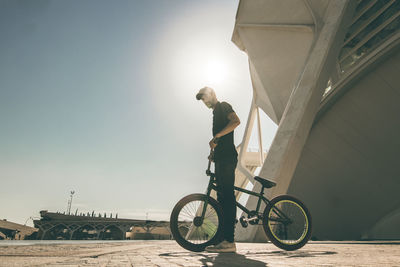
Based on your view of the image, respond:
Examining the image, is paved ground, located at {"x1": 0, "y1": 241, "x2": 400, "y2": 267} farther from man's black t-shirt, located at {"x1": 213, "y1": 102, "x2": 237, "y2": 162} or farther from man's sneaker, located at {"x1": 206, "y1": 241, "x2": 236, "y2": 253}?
man's black t-shirt, located at {"x1": 213, "y1": 102, "x2": 237, "y2": 162}

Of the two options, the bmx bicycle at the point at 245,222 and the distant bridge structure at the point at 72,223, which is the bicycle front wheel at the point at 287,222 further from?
the distant bridge structure at the point at 72,223

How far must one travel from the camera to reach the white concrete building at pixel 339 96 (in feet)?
27.7

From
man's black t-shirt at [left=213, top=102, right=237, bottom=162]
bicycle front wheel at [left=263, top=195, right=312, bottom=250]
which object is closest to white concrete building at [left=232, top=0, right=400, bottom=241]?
bicycle front wheel at [left=263, top=195, right=312, bottom=250]

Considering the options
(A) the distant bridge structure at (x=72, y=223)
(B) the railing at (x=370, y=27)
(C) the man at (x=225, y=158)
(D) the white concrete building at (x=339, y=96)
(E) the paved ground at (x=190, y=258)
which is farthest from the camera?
(A) the distant bridge structure at (x=72, y=223)

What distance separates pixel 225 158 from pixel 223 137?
12.9 inches

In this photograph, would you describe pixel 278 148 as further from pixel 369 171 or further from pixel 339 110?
pixel 369 171

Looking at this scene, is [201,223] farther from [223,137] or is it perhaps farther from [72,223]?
[72,223]

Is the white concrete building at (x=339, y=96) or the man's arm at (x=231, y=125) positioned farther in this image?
the white concrete building at (x=339, y=96)

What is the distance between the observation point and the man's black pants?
129 inches

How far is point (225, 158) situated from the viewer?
3.43 metres

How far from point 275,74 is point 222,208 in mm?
13441

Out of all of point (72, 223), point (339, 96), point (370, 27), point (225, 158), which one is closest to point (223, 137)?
point (225, 158)

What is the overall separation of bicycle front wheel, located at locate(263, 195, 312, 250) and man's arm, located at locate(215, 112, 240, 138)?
51.8 inches

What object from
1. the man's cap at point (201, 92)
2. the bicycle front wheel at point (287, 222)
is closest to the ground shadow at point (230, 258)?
the bicycle front wheel at point (287, 222)
